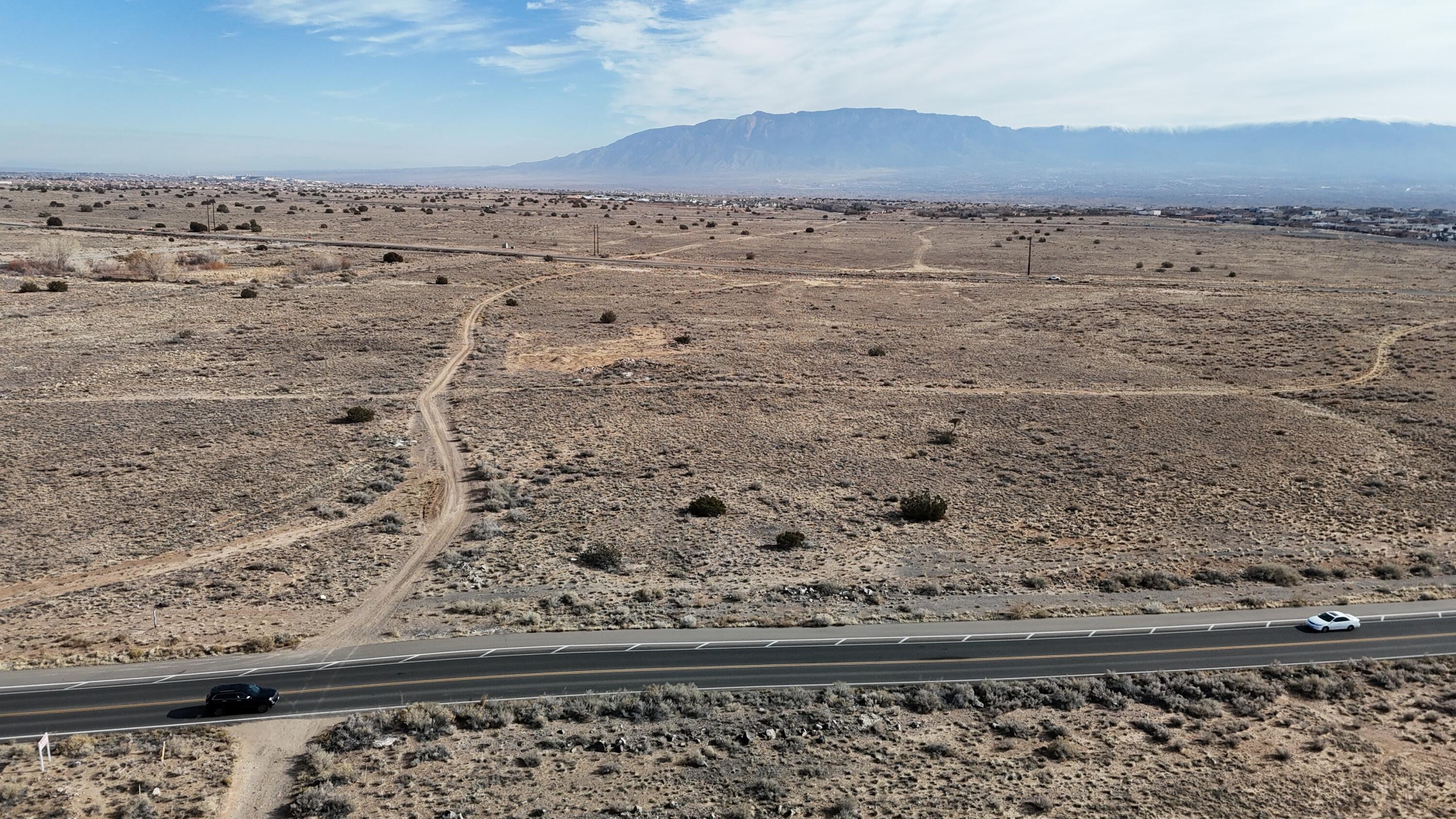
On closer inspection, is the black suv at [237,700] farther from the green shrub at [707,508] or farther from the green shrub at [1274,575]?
the green shrub at [1274,575]

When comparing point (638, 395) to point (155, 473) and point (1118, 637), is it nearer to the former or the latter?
point (155, 473)

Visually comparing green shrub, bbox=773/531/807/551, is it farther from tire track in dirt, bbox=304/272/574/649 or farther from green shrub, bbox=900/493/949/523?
tire track in dirt, bbox=304/272/574/649

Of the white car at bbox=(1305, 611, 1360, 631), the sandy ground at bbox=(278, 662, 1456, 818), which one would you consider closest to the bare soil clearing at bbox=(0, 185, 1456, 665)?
the white car at bbox=(1305, 611, 1360, 631)

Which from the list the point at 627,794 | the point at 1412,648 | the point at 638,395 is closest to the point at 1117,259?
the point at 638,395

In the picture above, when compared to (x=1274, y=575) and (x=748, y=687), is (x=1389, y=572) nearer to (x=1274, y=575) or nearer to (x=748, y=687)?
(x=1274, y=575)

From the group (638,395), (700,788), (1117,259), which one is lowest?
(700,788)
